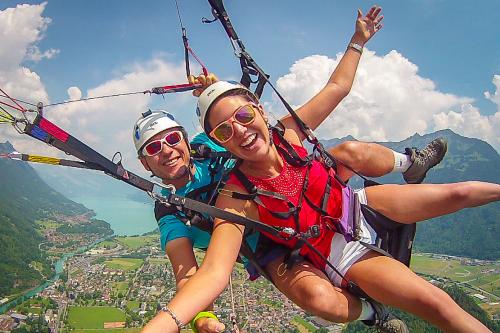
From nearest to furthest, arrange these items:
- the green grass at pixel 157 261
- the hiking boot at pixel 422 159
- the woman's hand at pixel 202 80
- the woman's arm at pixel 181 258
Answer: the woman's arm at pixel 181 258
the hiking boot at pixel 422 159
the woman's hand at pixel 202 80
the green grass at pixel 157 261

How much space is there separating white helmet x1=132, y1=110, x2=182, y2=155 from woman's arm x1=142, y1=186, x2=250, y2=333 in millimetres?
842

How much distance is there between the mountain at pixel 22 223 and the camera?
2244 inches

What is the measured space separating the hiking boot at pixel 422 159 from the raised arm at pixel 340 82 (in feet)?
2.49

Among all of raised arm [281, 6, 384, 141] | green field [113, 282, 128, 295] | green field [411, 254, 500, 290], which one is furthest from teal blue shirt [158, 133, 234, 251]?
green field [411, 254, 500, 290]

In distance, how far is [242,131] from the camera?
2.37 metres

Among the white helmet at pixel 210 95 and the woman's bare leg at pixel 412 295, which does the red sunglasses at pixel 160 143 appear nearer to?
the white helmet at pixel 210 95

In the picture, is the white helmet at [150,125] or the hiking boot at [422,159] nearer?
the white helmet at [150,125]

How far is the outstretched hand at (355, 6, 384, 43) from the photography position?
11.5 ft

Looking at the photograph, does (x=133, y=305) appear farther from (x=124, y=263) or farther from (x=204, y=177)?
(x=204, y=177)

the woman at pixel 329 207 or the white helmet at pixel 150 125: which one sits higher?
the white helmet at pixel 150 125

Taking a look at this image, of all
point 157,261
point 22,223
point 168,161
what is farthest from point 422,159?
point 22,223

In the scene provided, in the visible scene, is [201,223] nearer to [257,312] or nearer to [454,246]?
[257,312]

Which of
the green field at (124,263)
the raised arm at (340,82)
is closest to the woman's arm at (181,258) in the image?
the raised arm at (340,82)

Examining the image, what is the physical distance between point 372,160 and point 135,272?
64.5m
